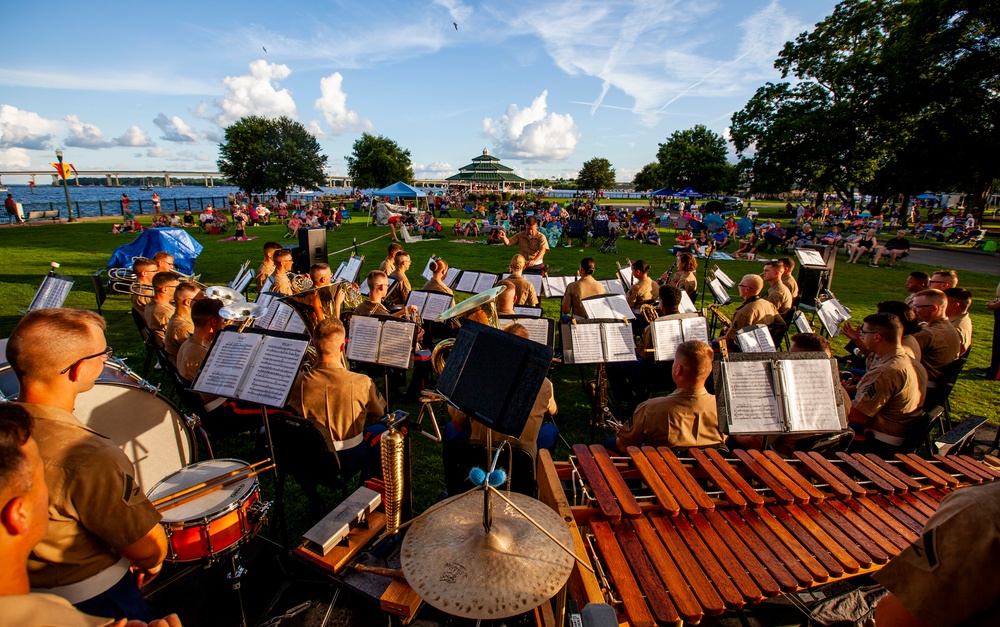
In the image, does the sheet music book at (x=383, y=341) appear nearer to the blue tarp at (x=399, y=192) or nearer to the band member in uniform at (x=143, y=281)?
the band member in uniform at (x=143, y=281)

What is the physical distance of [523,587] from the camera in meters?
1.90

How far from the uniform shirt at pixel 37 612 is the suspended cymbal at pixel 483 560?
1.13 meters

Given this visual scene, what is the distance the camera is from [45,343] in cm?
233

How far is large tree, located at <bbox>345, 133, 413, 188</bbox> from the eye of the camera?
55.1m

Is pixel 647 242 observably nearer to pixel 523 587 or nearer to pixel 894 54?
pixel 894 54

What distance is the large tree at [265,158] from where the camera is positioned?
143 ft

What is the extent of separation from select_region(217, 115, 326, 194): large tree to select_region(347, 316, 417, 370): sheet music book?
151 ft

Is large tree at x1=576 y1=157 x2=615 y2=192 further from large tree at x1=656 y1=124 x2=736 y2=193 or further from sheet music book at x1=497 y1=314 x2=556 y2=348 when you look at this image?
sheet music book at x1=497 y1=314 x2=556 y2=348

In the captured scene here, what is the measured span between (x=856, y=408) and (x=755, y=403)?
5.91ft

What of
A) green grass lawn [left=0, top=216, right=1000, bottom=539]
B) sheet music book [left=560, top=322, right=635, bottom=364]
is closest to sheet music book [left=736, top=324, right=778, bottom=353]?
sheet music book [left=560, top=322, right=635, bottom=364]

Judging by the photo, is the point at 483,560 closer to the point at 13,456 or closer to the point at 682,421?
the point at 13,456

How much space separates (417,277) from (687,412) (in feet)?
38.1

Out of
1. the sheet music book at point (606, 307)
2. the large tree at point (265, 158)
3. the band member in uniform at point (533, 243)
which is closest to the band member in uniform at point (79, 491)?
the sheet music book at point (606, 307)

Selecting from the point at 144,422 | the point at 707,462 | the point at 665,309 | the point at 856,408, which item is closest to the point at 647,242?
the point at 665,309
